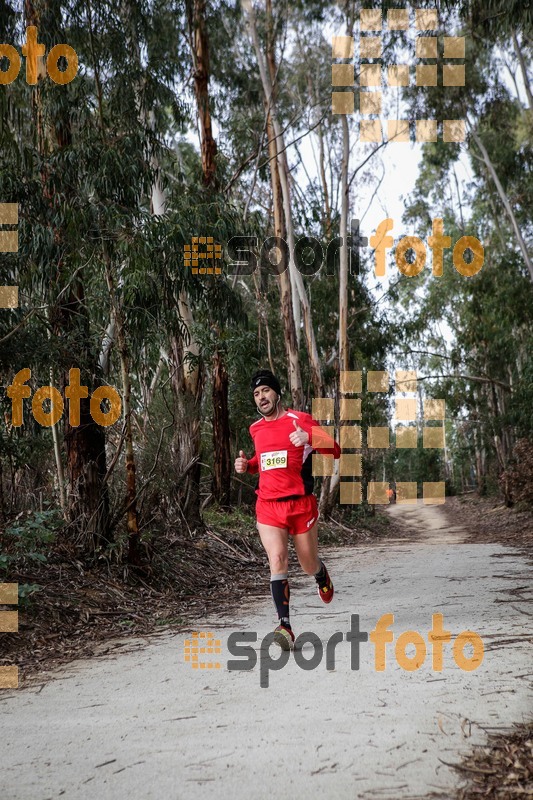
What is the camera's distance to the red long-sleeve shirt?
18.5 feet

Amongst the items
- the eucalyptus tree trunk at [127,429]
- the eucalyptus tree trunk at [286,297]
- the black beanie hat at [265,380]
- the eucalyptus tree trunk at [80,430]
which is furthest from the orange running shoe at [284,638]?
the eucalyptus tree trunk at [286,297]

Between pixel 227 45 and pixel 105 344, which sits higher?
pixel 227 45

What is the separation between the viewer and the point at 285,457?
562 cm

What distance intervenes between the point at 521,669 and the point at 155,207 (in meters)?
12.0

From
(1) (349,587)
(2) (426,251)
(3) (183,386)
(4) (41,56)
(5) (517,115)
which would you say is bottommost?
(1) (349,587)

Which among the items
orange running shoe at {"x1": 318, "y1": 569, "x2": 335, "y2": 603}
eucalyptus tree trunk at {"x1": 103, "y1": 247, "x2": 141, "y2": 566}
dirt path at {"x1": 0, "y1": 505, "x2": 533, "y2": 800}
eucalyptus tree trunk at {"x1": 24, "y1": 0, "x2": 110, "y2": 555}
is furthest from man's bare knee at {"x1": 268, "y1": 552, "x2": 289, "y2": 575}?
eucalyptus tree trunk at {"x1": 24, "y1": 0, "x2": 110, "y2": 555}

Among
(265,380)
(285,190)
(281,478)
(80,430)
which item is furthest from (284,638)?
(285,190)

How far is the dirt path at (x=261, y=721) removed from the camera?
310cm

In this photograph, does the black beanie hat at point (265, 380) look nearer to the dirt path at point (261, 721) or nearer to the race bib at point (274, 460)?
the race bib at point (274, 460)

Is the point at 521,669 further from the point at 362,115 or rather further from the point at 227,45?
the point at 362,115

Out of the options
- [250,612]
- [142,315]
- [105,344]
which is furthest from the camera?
[105,344]

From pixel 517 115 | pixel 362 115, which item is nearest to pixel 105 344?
pixel 362 115

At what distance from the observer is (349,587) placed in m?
8.59

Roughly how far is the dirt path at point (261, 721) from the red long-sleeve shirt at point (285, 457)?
41.7 inches
